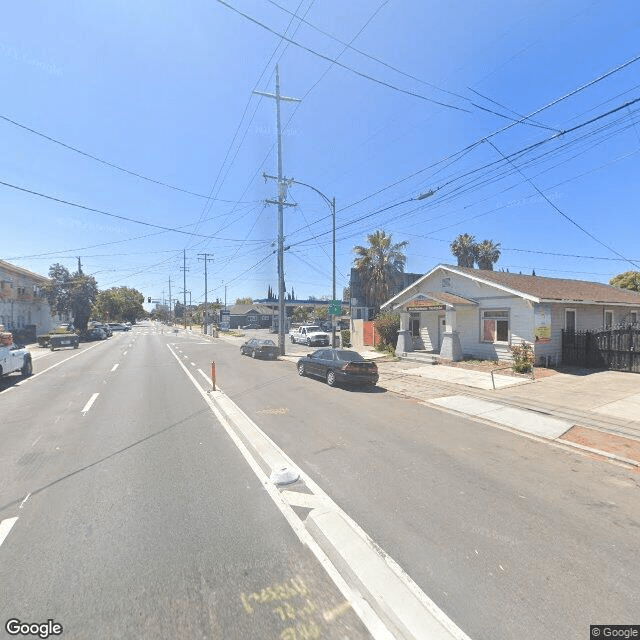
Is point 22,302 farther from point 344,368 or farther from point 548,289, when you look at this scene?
point 548,289

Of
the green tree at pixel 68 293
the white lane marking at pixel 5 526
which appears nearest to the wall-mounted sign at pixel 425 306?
the white lane marking at pixel 5 526

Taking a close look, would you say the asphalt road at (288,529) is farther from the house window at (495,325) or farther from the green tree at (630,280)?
the green tree at (630,280)

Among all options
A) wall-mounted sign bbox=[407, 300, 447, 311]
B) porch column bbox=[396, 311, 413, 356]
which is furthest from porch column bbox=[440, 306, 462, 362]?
porch column bbox=[396, 311, 413, 356]

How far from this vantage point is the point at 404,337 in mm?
22594

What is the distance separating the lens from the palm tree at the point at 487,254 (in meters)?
42.7

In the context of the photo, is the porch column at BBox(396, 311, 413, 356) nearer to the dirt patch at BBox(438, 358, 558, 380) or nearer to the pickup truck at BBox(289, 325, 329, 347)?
the dirt patch at BBox(438, 358, 558, 380)

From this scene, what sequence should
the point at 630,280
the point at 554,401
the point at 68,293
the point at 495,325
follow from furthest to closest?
the point at 68,293 → the point at 630,280 → the point at 495,325 → the point at 554,401

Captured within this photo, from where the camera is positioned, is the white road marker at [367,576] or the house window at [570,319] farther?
the house window at [570,319]

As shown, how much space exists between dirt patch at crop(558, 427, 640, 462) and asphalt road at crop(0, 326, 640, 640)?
844 mm

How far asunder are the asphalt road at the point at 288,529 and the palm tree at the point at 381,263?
28.3 meters

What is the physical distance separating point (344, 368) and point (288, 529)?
9.30 m

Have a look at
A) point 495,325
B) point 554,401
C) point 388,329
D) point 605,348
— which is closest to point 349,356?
point 554,401

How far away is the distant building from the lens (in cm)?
3706

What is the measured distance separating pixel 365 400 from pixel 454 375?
6.36 metres
